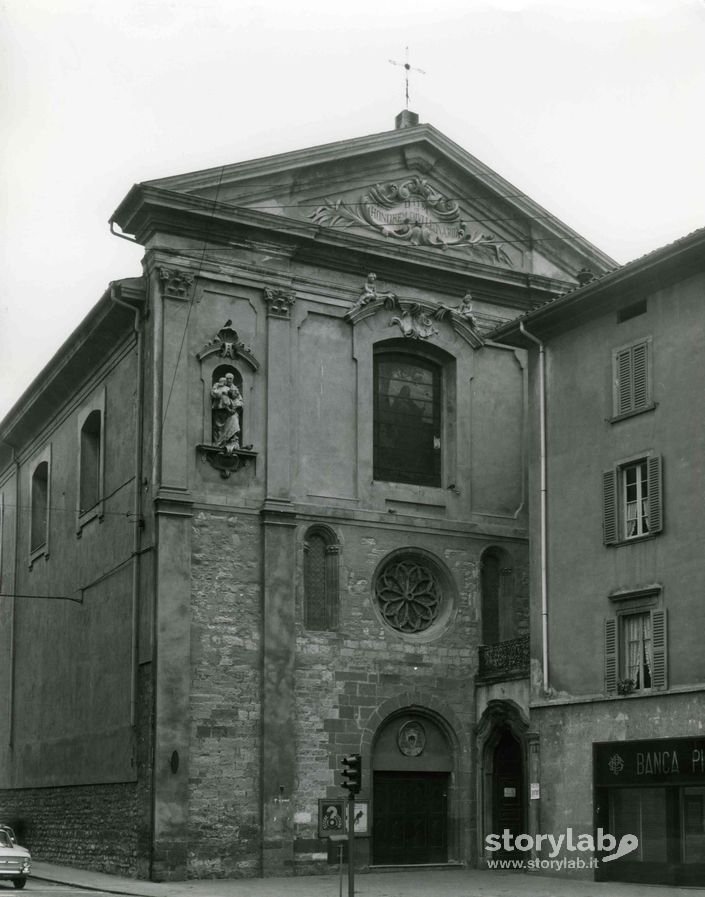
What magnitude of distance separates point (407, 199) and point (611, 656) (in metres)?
13.2

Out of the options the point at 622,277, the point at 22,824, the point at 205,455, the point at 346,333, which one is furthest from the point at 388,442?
the point at 22,824

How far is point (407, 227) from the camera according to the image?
35.6 meters

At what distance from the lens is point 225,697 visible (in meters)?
30.8

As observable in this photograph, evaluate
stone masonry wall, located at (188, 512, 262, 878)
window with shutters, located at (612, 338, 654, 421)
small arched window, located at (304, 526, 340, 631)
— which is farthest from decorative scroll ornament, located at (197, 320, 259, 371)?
window with shutters, located at (612, 338, 654, 421)

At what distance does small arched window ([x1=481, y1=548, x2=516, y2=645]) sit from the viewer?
1367 inches

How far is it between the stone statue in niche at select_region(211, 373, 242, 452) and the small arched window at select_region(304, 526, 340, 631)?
2814 millimetres

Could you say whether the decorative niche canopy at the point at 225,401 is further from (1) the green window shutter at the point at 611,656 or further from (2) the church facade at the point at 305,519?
(1) the green window shutter at the point at 611,656

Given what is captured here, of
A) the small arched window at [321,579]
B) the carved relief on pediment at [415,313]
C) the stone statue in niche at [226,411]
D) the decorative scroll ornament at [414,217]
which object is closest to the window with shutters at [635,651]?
the small arched window at [321,579]

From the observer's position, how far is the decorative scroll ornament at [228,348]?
32219 mm

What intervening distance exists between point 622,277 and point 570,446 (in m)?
3.70

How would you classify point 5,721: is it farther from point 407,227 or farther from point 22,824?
point 407,227

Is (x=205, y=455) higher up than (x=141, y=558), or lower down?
higher up

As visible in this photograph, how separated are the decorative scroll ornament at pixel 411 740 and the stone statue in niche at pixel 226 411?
7.44m

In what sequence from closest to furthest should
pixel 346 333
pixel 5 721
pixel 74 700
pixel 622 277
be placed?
pixel 622 277 → pixel 346 333 → pixel 74 700 → pixel 5 721
